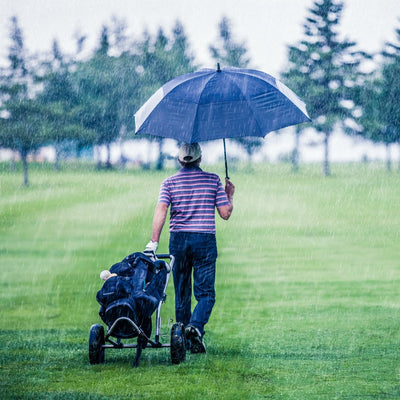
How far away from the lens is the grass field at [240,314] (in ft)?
19.0

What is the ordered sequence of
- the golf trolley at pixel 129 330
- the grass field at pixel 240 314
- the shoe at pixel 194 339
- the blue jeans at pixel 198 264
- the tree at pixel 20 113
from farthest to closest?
the tree at pixel 20 113
the blue jeans at pixel 198 264
the shoe at pixel 194 339
the golf trolley at pixel 129 330
the grass field at pixel 240 314

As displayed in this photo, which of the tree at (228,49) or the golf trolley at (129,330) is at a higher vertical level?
the tree at (228,49)

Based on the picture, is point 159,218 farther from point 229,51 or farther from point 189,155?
point 229,51

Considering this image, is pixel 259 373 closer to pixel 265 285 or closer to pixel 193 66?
pixel 265 285

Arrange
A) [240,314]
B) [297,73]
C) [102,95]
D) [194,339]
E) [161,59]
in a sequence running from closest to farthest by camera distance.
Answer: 1. [194,339]
2. [240,314]
3. [297,73]
4. [161,59]
5. [102,95]

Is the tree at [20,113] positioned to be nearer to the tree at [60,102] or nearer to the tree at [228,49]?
the tree at [60,102]

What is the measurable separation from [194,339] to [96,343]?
0.87 meters

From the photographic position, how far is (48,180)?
6109 centimetres

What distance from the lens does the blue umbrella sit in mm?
6879

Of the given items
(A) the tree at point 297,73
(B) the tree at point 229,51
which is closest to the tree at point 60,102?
(B) the tree at point 229,51

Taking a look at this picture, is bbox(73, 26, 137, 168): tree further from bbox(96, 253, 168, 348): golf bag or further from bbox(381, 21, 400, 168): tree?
bbox(96, 253, 168, 348): golf bag

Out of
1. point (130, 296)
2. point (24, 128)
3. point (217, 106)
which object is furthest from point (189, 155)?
point (24, 128)

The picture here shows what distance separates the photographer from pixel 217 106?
273 inches

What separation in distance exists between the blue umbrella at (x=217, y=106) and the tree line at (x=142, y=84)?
1538 inches
